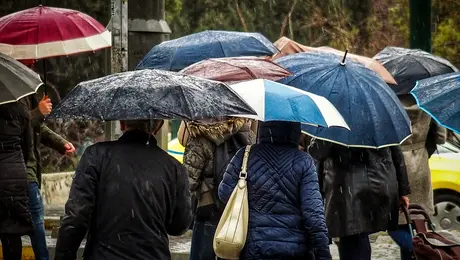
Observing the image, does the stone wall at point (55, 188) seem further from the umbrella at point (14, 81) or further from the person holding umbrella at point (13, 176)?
the umbrella at point (14, 81)

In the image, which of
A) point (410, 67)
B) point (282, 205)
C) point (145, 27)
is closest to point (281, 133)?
point (282, 205)

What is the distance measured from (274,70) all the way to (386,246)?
3868 millimetres

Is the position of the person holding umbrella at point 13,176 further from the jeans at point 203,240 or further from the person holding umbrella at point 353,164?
the person holding umbrella at point 353,164

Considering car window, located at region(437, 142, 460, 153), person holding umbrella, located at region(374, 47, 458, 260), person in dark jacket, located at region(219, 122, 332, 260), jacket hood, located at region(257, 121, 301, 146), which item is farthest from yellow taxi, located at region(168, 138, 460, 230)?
person in dark jacket, located at region(219, 122, 332, 260)

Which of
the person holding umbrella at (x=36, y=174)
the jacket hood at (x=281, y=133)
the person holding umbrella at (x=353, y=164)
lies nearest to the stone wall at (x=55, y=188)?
the person holding umbrella at (x=36, y=174)

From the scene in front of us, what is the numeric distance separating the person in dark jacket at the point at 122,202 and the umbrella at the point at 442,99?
2.03 metres

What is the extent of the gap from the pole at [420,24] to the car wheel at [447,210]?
65.9 inches

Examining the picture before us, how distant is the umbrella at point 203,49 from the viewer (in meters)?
9.68

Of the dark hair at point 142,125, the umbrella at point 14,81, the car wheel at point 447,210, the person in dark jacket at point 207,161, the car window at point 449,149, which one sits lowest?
the car wheel at point 447,210

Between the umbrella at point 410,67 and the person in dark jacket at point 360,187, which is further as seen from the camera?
the umbrella at point 410,67

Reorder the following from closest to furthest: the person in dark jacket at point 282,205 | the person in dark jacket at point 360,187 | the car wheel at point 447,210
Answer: the person in dark jacket at point 282,205, the person in dark jacket at point 360,187, the car wheel at point 447,210

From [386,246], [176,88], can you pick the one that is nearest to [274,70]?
[176,88]

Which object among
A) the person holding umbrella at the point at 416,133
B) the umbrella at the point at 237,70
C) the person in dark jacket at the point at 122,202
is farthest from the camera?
the person holding umbrella at the point at 416,133

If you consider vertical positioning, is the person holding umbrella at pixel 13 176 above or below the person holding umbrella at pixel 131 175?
below
